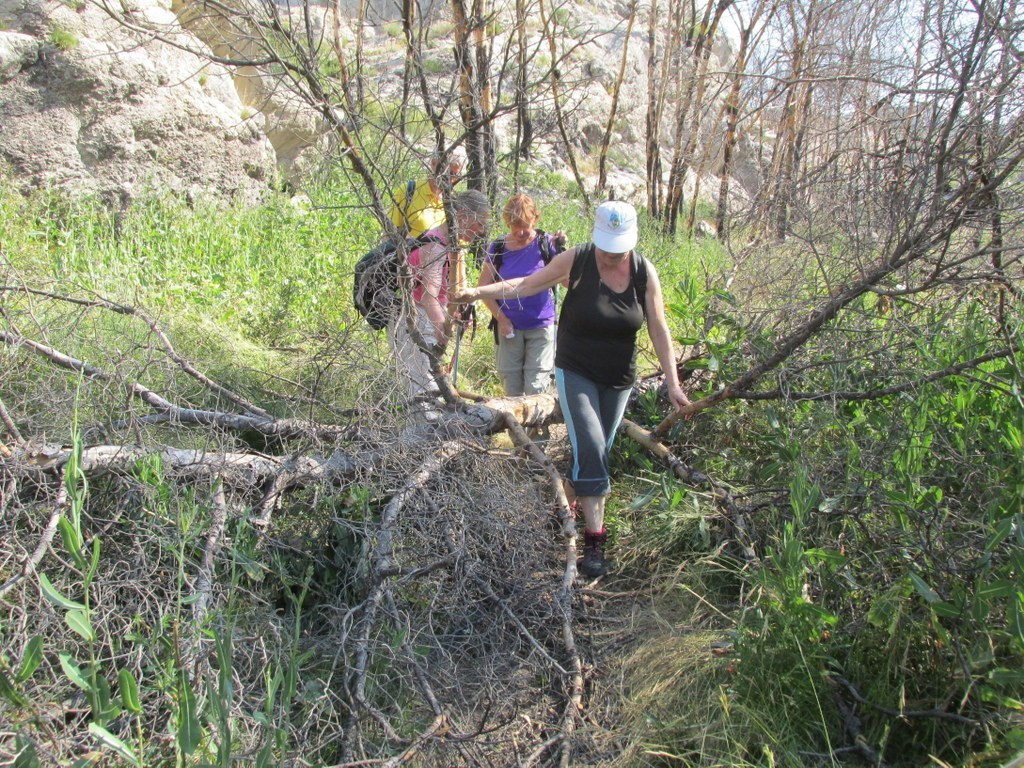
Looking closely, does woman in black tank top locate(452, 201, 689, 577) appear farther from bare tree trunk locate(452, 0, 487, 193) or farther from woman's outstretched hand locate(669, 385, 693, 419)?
bare tree trunk locate(452, 0, 487, 193)

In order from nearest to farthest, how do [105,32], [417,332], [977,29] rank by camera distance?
[977,29] → [417,332] → [105,32]

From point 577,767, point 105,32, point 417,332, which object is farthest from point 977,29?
point 105,32

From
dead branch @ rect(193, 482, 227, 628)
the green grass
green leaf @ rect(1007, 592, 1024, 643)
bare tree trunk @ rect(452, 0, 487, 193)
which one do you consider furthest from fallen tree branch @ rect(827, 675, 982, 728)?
bare tree trunk @ rect(452, 0, 487, 193)

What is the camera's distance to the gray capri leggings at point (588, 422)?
3488 millimetres

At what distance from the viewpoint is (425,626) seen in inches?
110

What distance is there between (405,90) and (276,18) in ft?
2.17

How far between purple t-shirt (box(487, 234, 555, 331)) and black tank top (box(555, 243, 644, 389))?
75 centimetres

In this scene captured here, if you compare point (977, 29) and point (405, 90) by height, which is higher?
point (977, 29)

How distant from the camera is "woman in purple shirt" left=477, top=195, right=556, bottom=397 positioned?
4254mm

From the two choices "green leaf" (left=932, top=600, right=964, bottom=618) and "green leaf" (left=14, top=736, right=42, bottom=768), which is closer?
"green leaf" (left=14, top=736, right=42, bottom=768)

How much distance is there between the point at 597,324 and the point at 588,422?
0.45m

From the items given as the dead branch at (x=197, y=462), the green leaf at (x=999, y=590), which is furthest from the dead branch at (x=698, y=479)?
the dead branch at (x=197, y=462)

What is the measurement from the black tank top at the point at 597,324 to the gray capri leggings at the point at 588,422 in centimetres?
5

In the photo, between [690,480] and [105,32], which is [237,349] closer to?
[690,480]
